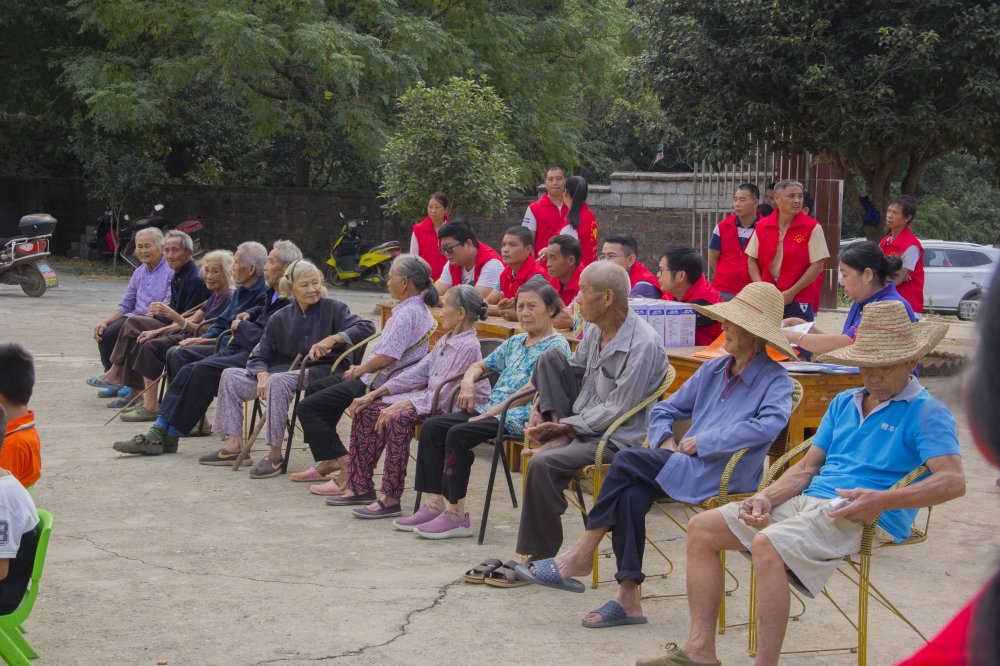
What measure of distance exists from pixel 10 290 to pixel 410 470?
41.1 ft

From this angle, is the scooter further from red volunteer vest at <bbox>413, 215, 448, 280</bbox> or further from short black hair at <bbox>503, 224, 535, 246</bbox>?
short black hair at <bbox>503, 224, 535, 246</bbox>

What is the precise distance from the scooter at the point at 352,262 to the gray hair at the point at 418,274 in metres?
13.5

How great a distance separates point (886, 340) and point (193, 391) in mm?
5051

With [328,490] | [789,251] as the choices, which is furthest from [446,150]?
[328,490]

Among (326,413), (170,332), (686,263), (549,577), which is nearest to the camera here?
(549,577)

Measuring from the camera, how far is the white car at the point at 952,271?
70.0ft

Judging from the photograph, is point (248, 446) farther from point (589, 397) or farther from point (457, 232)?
point (589, 397)

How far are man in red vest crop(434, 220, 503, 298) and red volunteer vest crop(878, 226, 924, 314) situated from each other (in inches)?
109

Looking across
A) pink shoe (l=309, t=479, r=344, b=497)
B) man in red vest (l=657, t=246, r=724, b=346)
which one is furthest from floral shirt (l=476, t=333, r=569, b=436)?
pink shoe (l=309, t=479, r=344, b=497)

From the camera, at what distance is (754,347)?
4512mm

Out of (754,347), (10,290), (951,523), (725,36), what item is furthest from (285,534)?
(10,290)

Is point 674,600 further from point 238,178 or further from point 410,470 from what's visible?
point 238,178

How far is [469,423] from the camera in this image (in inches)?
226

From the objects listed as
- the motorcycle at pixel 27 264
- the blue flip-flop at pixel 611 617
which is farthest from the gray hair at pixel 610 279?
the motorcycle at pixel 27 264
